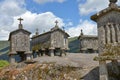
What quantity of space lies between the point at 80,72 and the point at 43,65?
10.1 ft

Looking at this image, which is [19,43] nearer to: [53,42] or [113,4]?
[53,42]

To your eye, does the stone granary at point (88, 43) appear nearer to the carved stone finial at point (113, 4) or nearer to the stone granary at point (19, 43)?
the stone granary at point (19, 43)

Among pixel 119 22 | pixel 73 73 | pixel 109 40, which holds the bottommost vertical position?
pixel 73 73

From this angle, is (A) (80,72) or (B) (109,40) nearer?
(B) (109,40)

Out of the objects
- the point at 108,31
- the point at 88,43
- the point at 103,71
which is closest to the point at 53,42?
the point at 88,43

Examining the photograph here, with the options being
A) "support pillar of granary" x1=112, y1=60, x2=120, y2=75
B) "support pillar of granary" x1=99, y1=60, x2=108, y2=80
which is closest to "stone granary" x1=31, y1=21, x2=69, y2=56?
"support pillar of granary" x1=112, y1=60, x2=120, y2=75

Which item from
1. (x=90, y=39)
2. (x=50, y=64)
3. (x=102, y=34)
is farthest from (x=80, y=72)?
(x=90, y=39)

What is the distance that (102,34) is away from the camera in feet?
50.1

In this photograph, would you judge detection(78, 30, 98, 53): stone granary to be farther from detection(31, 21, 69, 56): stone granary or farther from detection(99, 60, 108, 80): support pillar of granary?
detection(99, 60, 108, 80): support pillar of granary

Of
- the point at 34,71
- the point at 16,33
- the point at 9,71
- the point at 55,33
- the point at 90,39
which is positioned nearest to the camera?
the point at 34,71

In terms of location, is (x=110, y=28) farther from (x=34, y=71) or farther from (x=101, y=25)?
(x=34, y=71)

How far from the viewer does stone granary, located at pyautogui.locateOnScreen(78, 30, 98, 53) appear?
113 feet

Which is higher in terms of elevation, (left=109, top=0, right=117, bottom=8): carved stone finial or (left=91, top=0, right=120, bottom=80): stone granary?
(left=109, top=0, right=117, bottom=8): carved stone finial

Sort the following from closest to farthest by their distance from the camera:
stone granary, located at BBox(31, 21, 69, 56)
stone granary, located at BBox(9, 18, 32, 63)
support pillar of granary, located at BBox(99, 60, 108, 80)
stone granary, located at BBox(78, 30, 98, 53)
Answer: support pillar of granary, located at BBox(99, 60, 108, 80), stone granary, located at BBox(9, 18, 32, 63), stone granary, located at BBox(31, 21, 69, 56), stone granary, located at BBox(78, 30, 98, 53)
